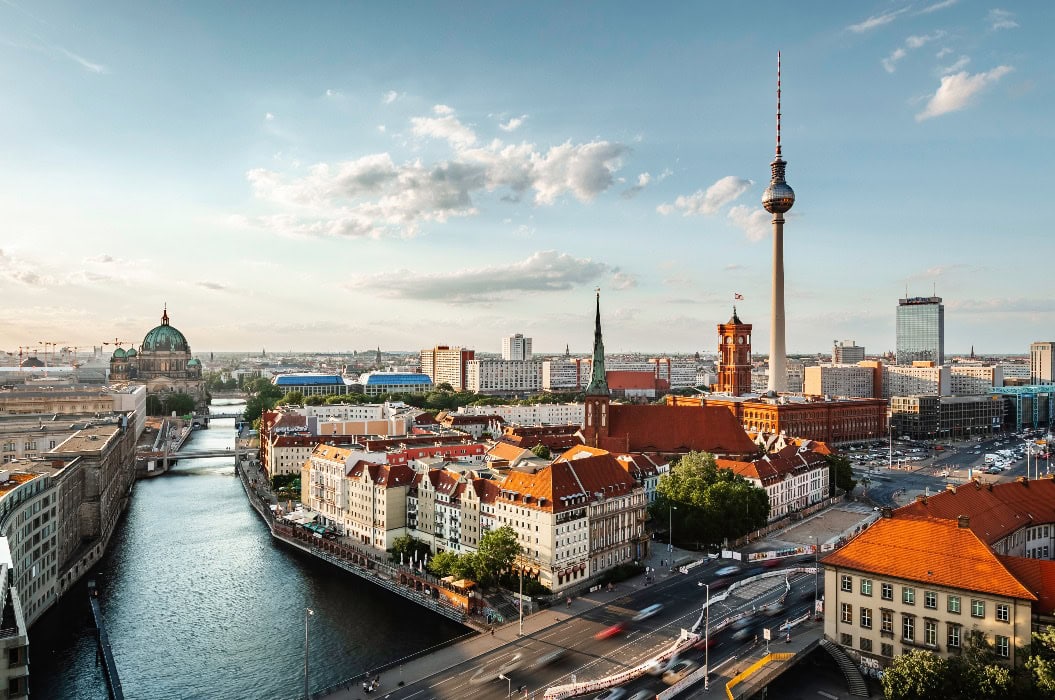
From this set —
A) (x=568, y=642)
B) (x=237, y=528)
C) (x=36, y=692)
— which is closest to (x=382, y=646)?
(x=568, y=642)

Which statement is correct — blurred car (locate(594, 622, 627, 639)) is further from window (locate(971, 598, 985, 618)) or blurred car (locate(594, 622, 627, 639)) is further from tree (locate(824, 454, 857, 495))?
tree (locate(824, 454, 857, 495))

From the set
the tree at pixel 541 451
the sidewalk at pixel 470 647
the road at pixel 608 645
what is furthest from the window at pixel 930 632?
the tree at pixel 541 451

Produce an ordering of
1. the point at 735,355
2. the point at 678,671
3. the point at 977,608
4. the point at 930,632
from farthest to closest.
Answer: the point at 735,355, the point at 678,671, the point at 930,632, the point at 977,608

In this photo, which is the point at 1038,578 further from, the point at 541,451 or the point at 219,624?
the point at 541,451

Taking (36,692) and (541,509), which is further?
(541,509)

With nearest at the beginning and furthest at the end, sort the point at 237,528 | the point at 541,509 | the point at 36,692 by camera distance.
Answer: the point at 36,692 → the point at 541,509 → the point at 237,528

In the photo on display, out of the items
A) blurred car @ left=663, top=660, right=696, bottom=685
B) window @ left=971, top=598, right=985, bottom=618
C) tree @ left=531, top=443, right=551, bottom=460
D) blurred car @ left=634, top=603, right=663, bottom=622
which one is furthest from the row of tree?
→ tree @ left=531, top=443, right=551, bottom=460

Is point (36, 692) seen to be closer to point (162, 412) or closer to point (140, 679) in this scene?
point (140, 679)

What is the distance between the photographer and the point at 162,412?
19888 centimetres

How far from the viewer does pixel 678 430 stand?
98.9m

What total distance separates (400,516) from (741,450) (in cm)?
4886

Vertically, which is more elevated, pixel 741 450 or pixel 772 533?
pixel 741 450

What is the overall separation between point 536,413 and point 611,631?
117980 millimetres

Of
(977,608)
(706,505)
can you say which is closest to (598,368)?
(706,505)
